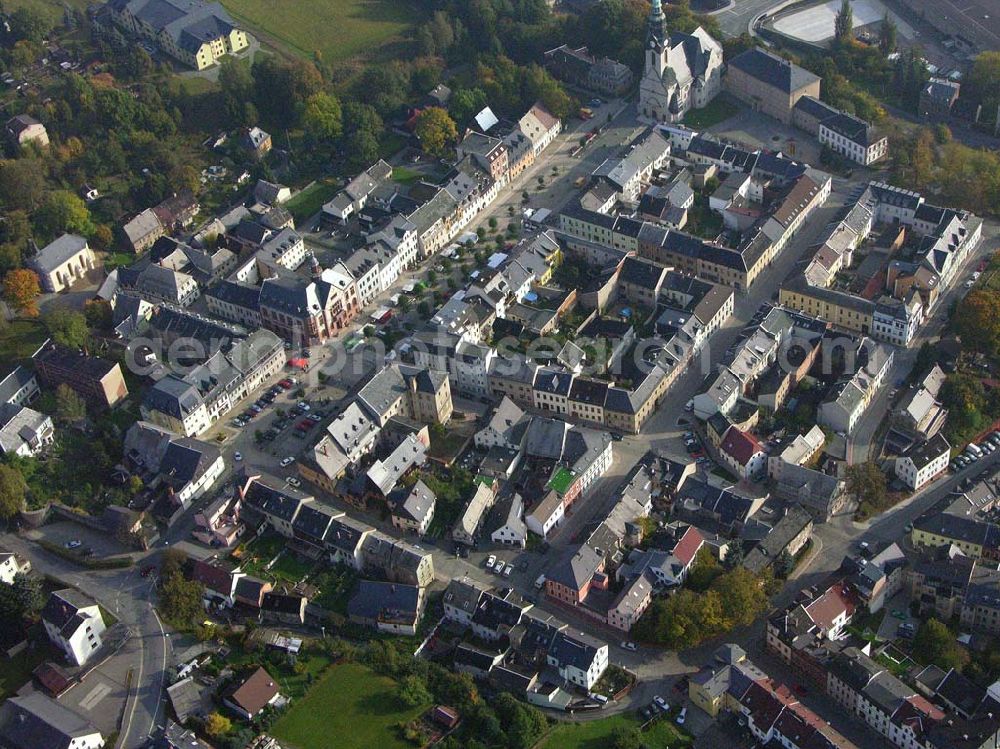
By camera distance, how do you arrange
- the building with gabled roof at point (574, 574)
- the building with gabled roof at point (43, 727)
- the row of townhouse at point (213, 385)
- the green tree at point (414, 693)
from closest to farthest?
1. the building with gabled roof at point (43, 727)
2. the green tree at point (414, 693)
3. the building with gabled roof at point (574, 574)
4. the row of townhouse at point (213, 385)

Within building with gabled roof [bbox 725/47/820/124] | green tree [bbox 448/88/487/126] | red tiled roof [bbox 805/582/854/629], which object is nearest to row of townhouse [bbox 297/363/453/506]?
red tiled roof [bbox 805/582/854/629]

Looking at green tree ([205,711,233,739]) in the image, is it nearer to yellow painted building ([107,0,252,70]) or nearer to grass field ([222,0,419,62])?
yellow painted building ([107,0,252,70])

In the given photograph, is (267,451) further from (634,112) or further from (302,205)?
(634,112)

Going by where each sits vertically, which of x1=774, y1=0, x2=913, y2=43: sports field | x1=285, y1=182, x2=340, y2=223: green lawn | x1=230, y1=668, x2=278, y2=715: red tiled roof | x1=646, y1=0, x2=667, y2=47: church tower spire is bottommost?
x1=230, y1=668, x2=278, y2=715: red tiled roof

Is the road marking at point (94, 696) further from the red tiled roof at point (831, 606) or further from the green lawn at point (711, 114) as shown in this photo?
A: the green lawn at point (711, 114)

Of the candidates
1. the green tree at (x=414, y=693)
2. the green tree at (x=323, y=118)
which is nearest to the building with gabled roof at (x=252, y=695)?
the green tree at (x=414, y=693)

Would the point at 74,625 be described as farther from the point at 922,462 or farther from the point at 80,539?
the point at 922,462

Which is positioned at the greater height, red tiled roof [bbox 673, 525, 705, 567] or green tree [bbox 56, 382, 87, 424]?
green tree [bbox 56, 382, 87, 424]

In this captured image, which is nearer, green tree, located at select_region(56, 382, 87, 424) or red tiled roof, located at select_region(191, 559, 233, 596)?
red tiled roof, located at select_region(191, 559, 233, 596)
